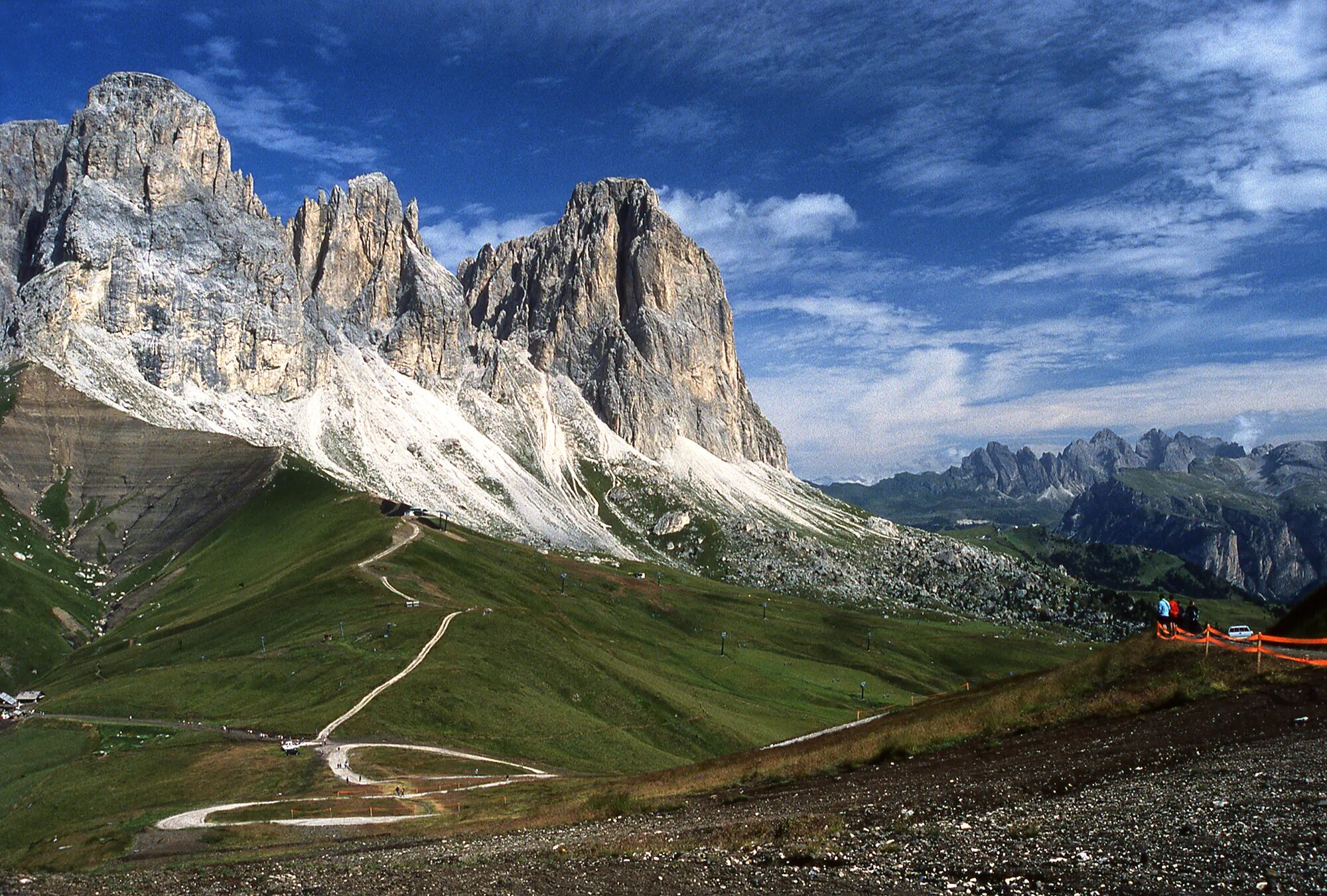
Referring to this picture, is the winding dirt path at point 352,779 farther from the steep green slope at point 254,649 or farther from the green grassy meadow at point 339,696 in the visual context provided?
the steep green slope at point 254,649

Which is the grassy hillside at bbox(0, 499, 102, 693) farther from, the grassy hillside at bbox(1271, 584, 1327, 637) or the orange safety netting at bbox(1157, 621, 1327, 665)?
the grassy hillside at bbox(1271, 584, 1327, 637)

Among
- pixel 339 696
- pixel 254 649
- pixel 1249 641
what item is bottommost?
pixel 339 696

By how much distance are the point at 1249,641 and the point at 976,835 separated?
95.5 feet

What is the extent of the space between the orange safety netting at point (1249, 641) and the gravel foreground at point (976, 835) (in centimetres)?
434

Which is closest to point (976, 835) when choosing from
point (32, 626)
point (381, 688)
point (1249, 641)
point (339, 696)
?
point (1249, 641)

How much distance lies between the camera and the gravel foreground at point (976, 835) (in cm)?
2189

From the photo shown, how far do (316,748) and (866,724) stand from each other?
60089 mm

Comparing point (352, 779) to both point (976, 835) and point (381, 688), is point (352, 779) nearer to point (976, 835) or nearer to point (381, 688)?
point (381, 688)

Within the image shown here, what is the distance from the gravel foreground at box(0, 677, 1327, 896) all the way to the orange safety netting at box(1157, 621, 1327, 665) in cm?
434

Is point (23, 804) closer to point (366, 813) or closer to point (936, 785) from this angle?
point (366, 813)

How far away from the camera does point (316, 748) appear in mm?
90000

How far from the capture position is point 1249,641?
45.5 meters

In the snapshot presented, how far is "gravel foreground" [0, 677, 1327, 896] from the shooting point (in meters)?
21.9

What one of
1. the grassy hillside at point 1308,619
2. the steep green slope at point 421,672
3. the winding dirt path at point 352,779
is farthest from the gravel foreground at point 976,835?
the steep green slope at point 421,672
